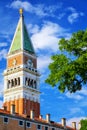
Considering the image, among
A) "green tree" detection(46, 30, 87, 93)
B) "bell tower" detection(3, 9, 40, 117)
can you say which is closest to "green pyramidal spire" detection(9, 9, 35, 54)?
"bell tower" detection(3, 9, 40, 117)

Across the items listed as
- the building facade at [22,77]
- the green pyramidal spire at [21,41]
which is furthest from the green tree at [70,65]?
the green pyramidal spire at [21,41]

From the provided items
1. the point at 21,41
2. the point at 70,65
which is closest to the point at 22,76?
the point at 21,41

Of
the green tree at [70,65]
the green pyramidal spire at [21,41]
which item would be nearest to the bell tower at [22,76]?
the green pyramidal spire at [21,41]

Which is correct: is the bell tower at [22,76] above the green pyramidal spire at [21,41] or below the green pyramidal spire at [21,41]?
below

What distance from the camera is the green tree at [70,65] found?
25.2 meters

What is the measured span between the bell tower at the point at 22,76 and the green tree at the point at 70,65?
6523cm

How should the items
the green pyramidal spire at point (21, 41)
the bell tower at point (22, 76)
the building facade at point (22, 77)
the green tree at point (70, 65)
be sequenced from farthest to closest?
the green pyramidal spire at point (21, 41) < the bell tower at point (22, 76) < the building facade at point (22, 77) < the green tree at point (70, 65)

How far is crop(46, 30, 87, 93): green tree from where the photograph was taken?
993 inches

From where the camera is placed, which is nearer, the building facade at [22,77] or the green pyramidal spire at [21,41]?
the building facade at [22,77]

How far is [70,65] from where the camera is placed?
25.4m

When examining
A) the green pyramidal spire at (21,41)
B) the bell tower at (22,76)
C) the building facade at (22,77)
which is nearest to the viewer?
the building facade at (22,77)

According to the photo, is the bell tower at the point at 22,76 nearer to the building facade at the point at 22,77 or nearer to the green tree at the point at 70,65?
the building facade at the point at 22,77

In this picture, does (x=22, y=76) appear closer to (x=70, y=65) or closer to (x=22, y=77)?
(x=22, y=77)

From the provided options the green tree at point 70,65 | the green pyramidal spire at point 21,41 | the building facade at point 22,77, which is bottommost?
the green tree at point 70,65
